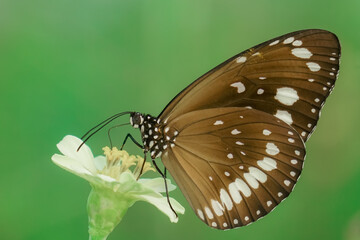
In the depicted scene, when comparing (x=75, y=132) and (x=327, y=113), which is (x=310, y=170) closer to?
(x=327, y=113)

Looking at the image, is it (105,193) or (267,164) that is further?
(267,164)

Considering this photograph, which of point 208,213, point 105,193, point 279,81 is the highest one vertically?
point 279,81

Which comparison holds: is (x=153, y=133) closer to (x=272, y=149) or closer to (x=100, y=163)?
(x=100, y=163)

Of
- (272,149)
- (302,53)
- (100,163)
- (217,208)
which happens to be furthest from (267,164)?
(100,163)

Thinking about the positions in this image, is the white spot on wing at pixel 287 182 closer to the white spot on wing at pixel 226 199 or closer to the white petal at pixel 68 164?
the white spot on wing at pixel 226 199

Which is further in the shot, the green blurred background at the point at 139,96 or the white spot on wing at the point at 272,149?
the green blurred background at the point at 139,96

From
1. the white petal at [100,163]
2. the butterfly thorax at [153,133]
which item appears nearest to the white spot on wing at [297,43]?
the butterfly thorax at [153,133]

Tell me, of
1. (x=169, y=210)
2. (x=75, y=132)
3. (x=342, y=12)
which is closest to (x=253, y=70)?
(x=169, y=210)
